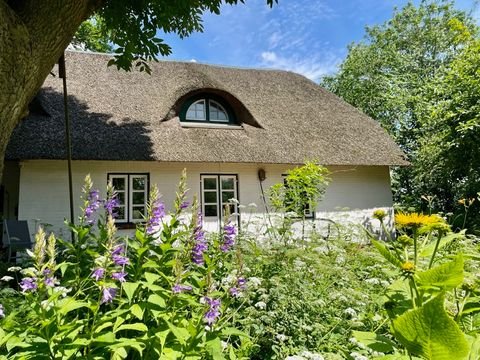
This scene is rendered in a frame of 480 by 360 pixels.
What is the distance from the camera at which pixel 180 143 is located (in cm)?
987

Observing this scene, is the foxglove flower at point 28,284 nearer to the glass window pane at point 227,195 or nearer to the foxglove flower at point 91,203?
the foxglove flower at point 91,203

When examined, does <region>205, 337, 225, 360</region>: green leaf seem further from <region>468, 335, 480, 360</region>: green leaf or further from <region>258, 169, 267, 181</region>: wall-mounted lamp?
<region>258, 169, 267, 181</region>: wall-mounted lamp

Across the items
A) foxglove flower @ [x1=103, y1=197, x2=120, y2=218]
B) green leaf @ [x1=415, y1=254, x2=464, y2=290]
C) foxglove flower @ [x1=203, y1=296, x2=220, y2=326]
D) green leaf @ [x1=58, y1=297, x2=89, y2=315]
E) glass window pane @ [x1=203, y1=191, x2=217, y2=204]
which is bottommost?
foxglove flower @ [x1=203, y1=296, x2=220, y2=326]

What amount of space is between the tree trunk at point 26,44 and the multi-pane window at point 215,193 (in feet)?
21.0

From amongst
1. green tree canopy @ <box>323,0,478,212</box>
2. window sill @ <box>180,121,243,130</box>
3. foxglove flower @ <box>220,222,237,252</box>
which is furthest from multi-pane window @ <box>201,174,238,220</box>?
green tree canopy @ <box>323,0,478,212</box>

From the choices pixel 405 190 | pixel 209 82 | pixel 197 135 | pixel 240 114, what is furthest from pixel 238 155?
pixel 405 190

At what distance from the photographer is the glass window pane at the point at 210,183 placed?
416 inches

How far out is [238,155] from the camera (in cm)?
1019

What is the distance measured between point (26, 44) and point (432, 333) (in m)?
4.45

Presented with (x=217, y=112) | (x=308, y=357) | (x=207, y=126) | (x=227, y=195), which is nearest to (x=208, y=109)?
(x=217, y=112)

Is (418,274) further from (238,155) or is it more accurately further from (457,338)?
(238,155)

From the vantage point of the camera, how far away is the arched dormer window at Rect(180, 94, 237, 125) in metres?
11.3

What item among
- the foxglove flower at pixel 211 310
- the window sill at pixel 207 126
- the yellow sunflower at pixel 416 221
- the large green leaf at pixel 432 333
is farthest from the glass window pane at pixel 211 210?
the large green leaf at pixel 432 333

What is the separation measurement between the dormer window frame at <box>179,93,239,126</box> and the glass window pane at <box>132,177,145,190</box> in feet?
8.04
